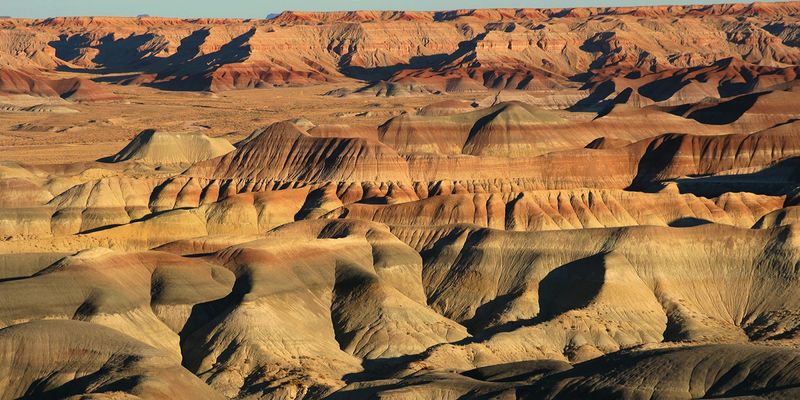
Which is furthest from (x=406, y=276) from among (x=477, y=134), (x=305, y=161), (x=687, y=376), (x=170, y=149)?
(x=170, y=149)

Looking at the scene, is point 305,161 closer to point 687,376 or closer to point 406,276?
point 406,276

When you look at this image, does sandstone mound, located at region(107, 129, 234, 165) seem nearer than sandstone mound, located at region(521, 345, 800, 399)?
No

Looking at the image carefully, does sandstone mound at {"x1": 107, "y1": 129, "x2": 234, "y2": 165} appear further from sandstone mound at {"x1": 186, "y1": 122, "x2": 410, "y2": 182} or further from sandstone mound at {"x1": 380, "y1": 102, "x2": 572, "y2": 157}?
sandstone mound at {"x1": 380, "y1": 102, "x2": 572, "y2": 157}

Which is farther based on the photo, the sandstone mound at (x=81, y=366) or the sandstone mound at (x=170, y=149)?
the sandstone mound at (x=170, y=149)

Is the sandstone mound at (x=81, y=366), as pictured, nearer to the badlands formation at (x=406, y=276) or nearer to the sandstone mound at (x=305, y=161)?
the badlands formation at (x=406, y=276)

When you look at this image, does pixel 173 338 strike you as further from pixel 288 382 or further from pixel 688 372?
pixel 688 372

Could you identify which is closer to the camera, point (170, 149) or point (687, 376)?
point (687, 376)

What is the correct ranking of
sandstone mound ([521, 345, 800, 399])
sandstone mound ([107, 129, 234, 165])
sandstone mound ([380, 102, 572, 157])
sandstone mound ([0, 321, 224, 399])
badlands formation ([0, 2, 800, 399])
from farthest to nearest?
Result: sandstone mound ([107, 129, 234, 165]), sandstone mound ([380, 102, 572, 157]), badlands formation ([0, 2, 800, 399]), sandstone mound ([0, 321, 224, 399]), sandstone mound ([521, 345, 800, 399])

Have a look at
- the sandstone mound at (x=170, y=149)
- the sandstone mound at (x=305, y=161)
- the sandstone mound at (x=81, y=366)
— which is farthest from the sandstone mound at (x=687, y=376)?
the sandstone mound at (x=170, y=149)

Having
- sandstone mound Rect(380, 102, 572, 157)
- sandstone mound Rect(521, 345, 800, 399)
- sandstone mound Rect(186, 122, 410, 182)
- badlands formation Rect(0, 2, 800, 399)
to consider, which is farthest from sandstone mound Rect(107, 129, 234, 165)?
sandstone mound Rect(521, 345, 800, 399)
